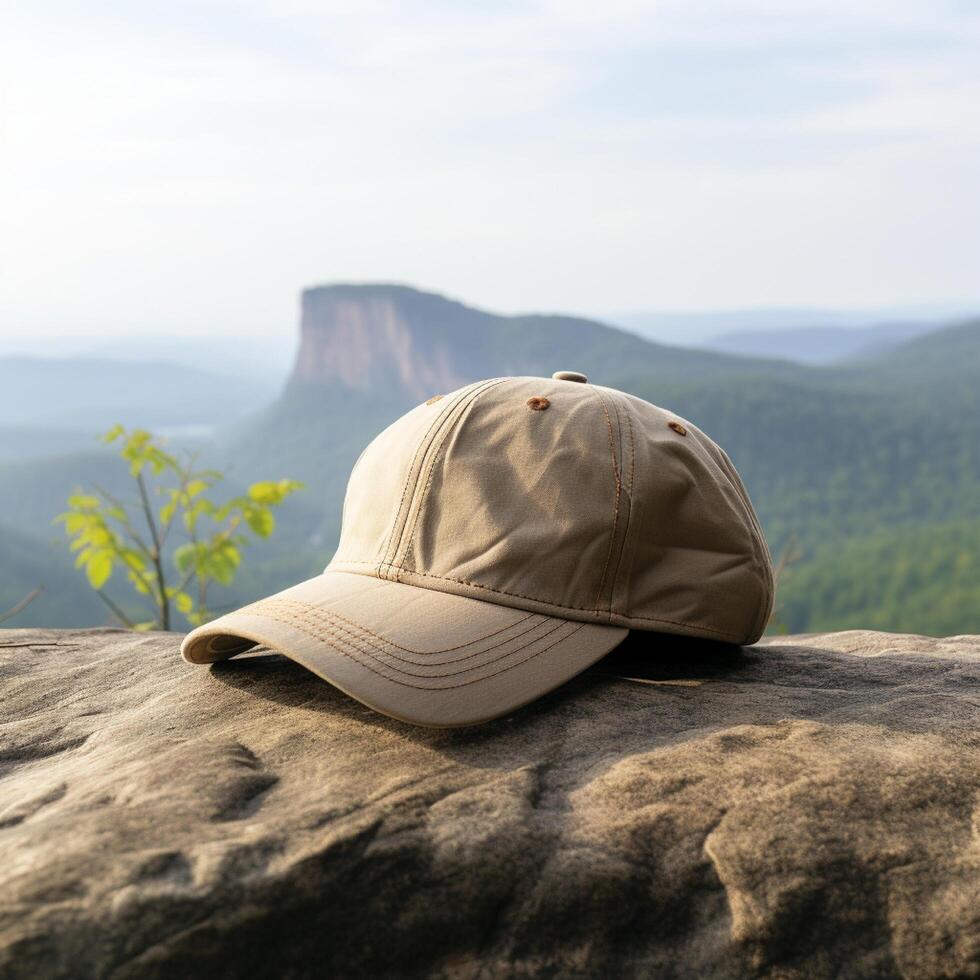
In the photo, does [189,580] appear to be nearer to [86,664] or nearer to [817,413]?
[86,664]

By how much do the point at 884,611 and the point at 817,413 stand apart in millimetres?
19658

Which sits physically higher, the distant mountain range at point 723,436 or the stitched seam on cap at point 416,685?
the stitched seam on cap at point 416,685

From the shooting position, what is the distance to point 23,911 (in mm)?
1094

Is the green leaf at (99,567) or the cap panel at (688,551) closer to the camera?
the cap panel at (688,551)

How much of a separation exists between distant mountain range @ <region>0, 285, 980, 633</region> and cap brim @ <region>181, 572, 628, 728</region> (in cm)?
2352

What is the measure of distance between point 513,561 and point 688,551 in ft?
1.04

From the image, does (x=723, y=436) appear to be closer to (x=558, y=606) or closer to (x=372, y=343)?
(x=372, y=343)

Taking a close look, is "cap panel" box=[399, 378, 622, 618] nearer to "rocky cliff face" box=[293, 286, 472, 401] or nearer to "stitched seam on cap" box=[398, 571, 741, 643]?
"stitched seam on cap" box=[398, 571, 741, 643]

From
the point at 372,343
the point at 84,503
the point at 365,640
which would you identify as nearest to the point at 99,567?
the point at 84,503

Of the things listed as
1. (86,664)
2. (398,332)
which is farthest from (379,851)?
(398,332)

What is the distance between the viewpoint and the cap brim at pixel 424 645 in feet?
4.83

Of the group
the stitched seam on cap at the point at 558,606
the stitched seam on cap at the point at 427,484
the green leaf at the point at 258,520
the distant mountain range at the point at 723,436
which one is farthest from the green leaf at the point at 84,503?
the distant mountain range at the point at 723,436

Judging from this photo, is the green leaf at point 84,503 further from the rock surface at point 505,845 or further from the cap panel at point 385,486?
the rock surface at point 505,845

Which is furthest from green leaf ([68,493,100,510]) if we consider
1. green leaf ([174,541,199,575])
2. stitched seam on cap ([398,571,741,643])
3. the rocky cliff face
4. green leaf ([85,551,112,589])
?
the rocky cliff face
